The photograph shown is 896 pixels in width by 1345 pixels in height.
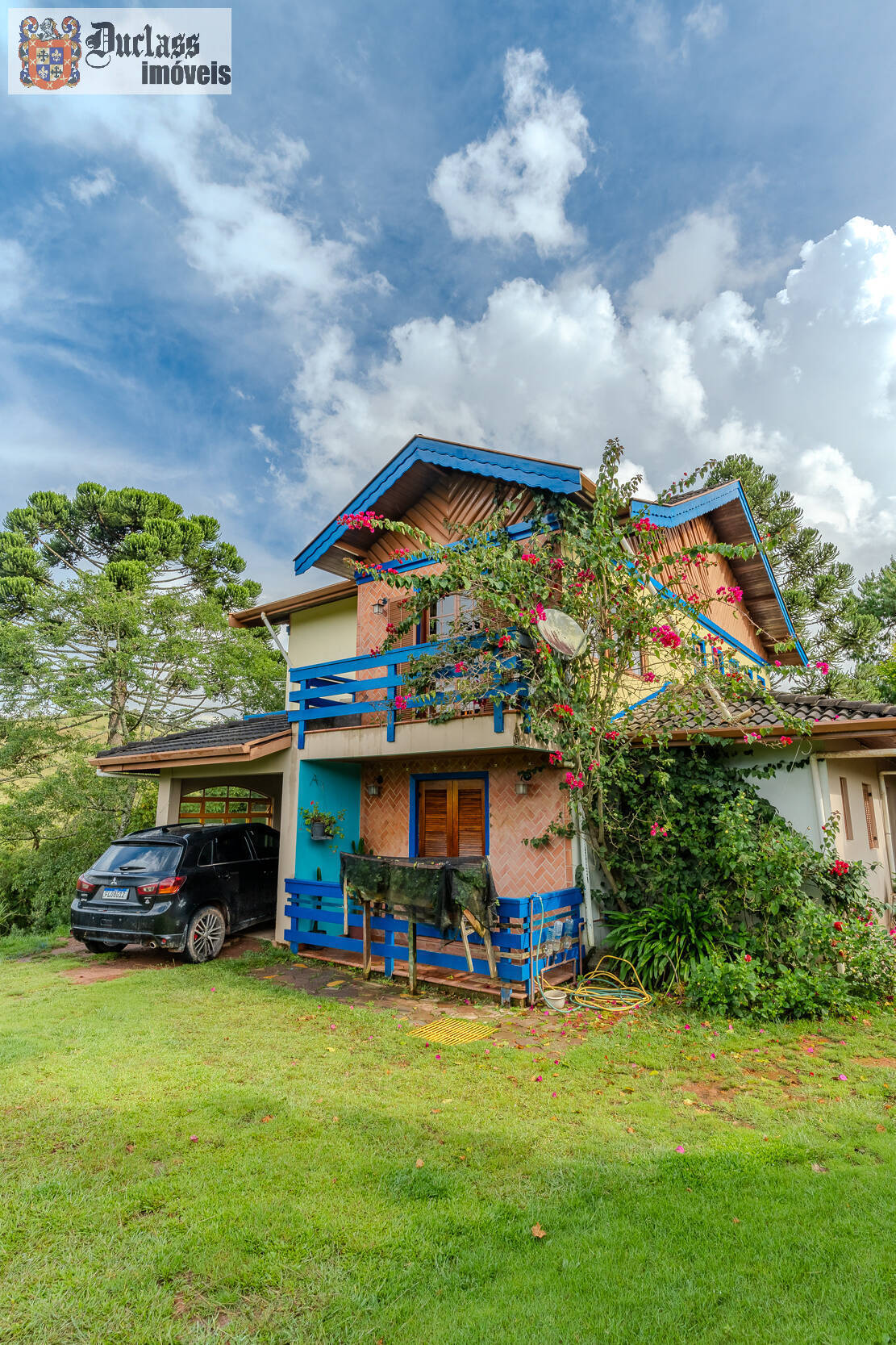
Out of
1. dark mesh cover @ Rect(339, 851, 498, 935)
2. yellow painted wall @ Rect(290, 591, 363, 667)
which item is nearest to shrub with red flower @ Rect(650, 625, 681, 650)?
dark mesh cover @ Rect(339, 851, 498, 935)

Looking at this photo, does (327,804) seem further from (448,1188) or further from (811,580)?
(811,580)

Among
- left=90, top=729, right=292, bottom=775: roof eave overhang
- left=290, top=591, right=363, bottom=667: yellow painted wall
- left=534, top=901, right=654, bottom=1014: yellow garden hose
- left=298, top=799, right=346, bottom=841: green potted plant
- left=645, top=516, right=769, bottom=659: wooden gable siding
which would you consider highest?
left=645, top=516, right=769, bottom=659: wooden gable siding

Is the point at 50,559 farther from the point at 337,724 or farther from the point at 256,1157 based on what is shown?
the point at 256,1157

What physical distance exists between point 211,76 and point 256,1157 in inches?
564

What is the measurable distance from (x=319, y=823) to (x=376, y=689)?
7.47 feet

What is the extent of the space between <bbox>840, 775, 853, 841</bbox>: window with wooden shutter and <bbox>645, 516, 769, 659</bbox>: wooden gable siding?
3056 mm

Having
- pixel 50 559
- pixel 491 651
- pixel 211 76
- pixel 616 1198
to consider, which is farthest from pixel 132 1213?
pixel 50 559

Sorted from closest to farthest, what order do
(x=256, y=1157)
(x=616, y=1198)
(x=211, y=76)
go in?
(x=616, y=1198) < (x=256, y=1157) < (x=211, y=76)

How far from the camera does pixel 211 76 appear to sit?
10516mm

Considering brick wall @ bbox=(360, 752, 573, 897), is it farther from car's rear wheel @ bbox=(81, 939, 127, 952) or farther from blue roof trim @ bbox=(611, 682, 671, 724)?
car's rear wheel @ bbox=(81, 939, 127, 952)

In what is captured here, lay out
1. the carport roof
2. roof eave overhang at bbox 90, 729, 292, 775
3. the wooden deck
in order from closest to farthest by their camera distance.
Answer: the wooden deck → roof eave overhang at bbox 90, 729, 292, 775 → the carport roof

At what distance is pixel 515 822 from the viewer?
902 cm

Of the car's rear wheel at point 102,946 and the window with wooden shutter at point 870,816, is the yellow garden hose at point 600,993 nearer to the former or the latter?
the window with wooden shutter at point 870,816

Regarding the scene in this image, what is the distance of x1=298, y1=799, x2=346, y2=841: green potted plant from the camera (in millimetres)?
10125
